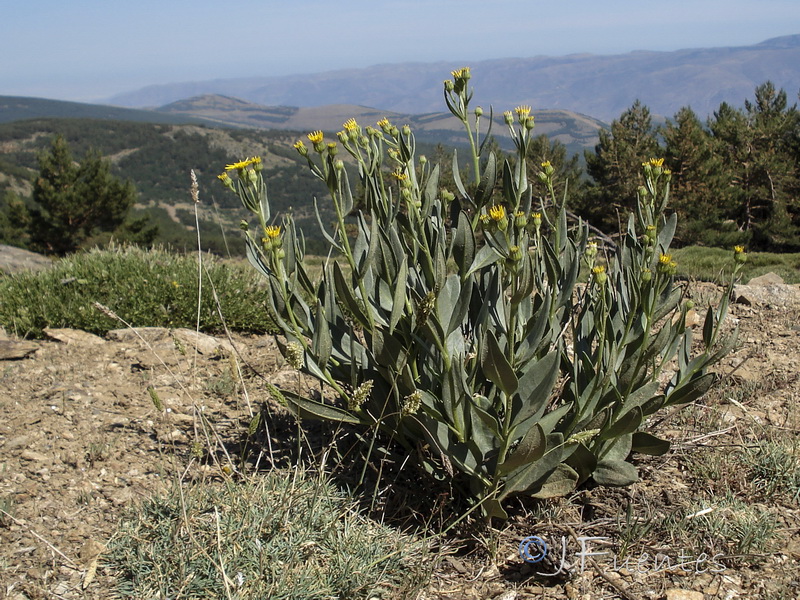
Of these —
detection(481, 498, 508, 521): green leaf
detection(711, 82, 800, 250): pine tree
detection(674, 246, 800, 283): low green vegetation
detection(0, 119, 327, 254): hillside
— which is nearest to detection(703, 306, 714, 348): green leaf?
detection(481, 498, 508, 521): green leaf

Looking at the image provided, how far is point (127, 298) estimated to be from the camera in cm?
508

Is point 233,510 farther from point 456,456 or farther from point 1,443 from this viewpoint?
point 1,443

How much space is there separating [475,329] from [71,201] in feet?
93.5

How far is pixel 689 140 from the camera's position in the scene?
18.7 m

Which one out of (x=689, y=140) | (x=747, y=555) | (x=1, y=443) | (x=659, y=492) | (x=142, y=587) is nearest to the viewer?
(x=142, y=587)

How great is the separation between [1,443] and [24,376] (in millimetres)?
973

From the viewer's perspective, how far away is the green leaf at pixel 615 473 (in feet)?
7.28

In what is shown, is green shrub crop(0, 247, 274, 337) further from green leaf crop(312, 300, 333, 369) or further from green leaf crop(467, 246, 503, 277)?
green leaf crop(467, 246, 503, 277)

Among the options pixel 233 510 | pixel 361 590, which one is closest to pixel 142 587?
pixel 233 510

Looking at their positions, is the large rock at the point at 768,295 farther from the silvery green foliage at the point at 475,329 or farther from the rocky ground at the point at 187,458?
the silvery green foliage at the point at 475,329

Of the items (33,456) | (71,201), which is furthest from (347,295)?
(71,201)

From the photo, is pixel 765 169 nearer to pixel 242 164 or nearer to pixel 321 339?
pixel 321 339

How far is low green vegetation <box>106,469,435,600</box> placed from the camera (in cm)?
194

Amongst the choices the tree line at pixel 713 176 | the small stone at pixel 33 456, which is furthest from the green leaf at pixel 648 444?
the tree line at pixel 713 176
